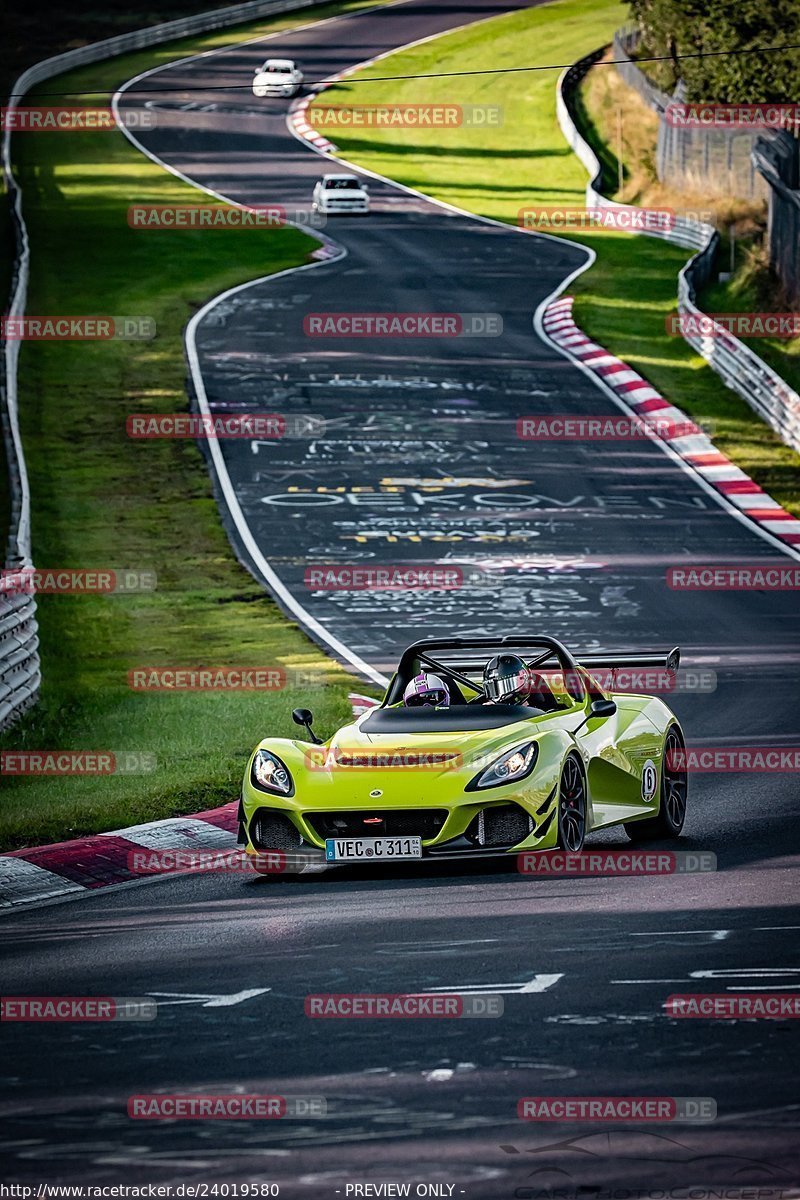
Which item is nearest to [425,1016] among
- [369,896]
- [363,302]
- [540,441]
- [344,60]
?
[369,896]

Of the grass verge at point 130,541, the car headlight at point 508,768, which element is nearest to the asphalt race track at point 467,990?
the car headlight at point 508,768

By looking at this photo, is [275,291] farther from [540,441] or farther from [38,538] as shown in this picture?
[38,538]

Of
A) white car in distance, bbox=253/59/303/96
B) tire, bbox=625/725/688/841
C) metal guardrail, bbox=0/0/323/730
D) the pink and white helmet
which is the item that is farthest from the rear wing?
white car in distance, bbox=253/59/303/96

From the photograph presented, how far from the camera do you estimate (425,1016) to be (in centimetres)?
773

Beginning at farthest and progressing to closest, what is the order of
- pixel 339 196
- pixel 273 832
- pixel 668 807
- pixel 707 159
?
pixel 339 196
pixel 707 159
pixel 668 807
pixel 273 832

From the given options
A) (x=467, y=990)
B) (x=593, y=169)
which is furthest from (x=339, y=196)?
(x=467, y=990)

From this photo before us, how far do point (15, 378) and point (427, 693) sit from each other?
24.6 metres

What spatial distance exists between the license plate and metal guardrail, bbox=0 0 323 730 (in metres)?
6.01

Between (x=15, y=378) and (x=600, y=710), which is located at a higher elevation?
(x=15, y=378)

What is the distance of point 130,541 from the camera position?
2644 centimetres

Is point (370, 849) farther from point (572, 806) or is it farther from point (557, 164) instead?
point (557, 164)

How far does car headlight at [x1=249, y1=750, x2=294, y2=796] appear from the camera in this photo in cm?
1097

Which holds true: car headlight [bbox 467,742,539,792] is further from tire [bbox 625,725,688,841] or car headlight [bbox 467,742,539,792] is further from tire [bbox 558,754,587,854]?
tire [bbox 625,725,688,841]

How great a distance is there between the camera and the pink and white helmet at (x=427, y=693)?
11922 millimetres
